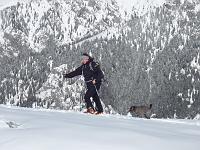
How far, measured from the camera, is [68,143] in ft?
Answer: 20.0

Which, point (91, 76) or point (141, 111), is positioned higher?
point (91, 76)

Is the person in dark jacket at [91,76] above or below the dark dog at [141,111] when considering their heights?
above

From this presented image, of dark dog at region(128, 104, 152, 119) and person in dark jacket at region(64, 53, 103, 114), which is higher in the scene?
person in dark jacket at region(64, 53, 103, 114)

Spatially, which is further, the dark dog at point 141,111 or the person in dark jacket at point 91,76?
the dark dog at point 141,111

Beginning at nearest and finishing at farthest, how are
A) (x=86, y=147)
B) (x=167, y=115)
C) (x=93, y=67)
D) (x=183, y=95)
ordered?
1. (x=86, y=147)
2. (x=93, y=67)
3. (x=167, y=115)
4. (x=183, y=95)

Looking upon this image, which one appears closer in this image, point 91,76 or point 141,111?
point 91,76

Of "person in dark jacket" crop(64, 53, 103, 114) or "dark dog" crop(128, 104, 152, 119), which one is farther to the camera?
"dark dog" crop(128, 104, 152, 119)

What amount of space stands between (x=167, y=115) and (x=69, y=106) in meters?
37.8

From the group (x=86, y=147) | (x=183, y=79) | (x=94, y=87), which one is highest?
(x=183, y=79)

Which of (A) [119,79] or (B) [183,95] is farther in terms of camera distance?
(A) [119,79]

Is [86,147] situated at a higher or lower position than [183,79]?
lower

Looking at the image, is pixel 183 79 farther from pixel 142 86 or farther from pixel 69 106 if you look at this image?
pixel 69 106

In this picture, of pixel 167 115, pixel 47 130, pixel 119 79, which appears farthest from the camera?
pixel 119 79

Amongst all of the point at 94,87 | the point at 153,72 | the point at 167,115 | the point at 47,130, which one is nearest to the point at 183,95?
the point at 167,115
